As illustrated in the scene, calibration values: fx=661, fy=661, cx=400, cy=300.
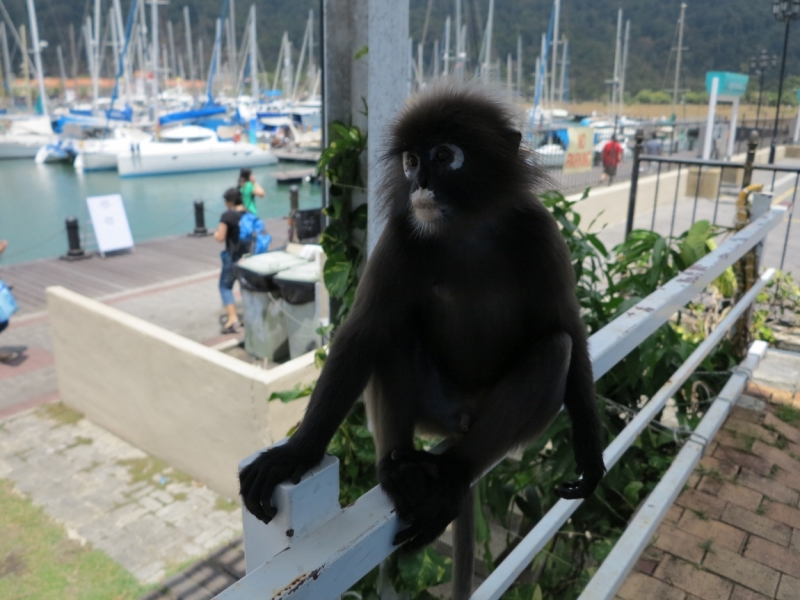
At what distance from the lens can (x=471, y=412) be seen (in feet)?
7.25

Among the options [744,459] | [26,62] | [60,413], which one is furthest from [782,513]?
[26,62]

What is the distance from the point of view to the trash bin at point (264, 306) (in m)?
7.47

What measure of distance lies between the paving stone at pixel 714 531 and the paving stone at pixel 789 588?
0.76 ft

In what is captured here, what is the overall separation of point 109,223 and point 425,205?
44.7 ft

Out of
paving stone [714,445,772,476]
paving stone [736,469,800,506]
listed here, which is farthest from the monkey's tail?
paving stone [714,445,772,476]

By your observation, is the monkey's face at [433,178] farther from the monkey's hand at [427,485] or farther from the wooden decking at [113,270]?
the wooden decking at [113,270]

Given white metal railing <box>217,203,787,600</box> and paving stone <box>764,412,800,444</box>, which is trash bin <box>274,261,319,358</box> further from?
white metal railing <box>217,203,787,600</box>

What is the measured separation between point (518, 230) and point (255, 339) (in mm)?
5976

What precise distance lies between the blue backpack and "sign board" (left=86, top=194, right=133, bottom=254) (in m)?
6.06

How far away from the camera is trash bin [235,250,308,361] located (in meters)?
7.47

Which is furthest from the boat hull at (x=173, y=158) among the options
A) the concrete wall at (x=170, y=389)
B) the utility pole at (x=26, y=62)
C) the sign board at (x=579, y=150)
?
the concrete wall at (x=170, y=389)

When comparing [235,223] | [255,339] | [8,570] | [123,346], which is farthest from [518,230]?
[235,223]

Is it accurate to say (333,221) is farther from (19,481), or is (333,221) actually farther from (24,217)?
(24,217)

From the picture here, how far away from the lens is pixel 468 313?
7.13ft
